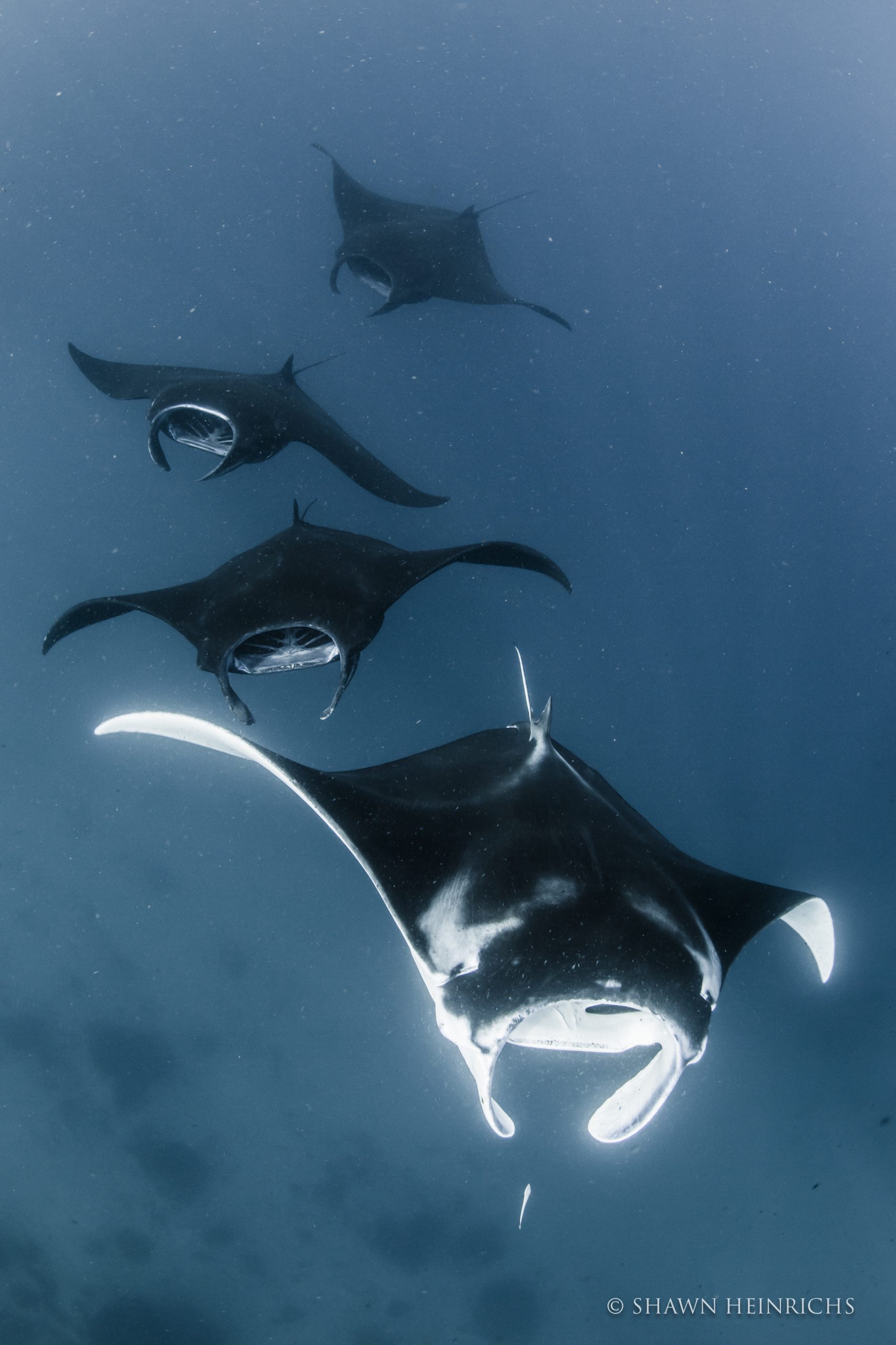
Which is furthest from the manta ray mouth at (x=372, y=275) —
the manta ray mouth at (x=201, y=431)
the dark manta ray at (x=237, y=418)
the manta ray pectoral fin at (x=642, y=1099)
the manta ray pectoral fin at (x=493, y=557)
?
the manta ray pectoral fin at (x=642, y=1099)

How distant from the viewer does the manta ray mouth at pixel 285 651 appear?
348 centimetres

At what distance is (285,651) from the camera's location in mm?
3582

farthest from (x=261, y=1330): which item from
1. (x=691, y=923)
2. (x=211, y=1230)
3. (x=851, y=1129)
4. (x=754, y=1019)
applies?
(x=691, y=923)

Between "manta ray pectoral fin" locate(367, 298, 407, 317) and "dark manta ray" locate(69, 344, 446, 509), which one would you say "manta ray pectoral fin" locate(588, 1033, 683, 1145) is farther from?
"manta ray pectoral fin" locate(367, 298, 407, 317)

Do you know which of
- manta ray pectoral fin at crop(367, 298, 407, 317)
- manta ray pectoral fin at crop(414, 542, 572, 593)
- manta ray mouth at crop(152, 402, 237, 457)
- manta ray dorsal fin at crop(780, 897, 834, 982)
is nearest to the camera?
manta ray dorsal fin at crop(780, 897, 834, 982)

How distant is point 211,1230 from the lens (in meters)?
5.43

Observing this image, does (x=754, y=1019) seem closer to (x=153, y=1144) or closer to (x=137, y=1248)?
(x=153, y=1144)

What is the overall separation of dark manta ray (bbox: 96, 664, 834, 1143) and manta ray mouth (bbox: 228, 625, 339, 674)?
3.21 ft

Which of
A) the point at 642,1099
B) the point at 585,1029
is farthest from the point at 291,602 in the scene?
the point at 642,1099

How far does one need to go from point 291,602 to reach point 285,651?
382 mm

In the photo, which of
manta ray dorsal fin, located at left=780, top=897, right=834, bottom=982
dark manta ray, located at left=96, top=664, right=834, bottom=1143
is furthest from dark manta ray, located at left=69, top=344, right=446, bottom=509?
manta ray dorsal fin, located at left=780, top=897, right=834, bottom=982

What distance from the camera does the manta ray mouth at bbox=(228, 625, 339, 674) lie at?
3477 millimetres

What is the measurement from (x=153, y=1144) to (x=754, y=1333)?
4726mm

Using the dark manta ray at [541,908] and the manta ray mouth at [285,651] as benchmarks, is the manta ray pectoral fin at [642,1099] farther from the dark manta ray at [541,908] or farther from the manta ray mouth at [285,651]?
the manta ray mouth at [285,651]
